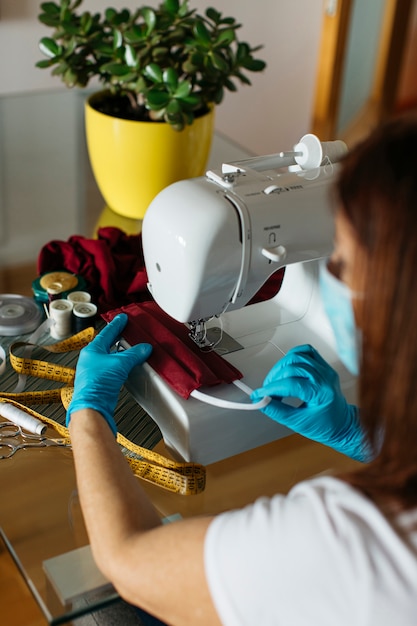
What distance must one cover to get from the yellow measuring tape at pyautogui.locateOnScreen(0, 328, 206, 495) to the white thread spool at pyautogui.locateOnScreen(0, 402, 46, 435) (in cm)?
2

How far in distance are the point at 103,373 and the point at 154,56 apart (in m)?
0.91

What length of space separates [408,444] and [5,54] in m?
2.82

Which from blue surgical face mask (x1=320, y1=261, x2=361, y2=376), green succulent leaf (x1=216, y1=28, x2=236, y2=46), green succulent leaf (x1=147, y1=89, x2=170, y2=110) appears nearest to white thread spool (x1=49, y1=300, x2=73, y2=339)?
green succulent leaf (x1=147, y1=89, x2=170, y2=110)

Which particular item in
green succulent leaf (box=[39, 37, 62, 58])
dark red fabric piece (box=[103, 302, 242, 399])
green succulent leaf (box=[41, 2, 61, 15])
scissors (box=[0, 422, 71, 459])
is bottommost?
scissors (box=[0, 422, 71, 459])

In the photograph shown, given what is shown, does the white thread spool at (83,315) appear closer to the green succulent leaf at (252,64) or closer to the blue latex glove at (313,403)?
the blue latex glove at (313,403)

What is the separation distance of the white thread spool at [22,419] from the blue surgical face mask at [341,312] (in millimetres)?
565

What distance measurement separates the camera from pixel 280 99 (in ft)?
13.4

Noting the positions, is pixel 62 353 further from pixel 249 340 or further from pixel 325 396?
pixel 325 396

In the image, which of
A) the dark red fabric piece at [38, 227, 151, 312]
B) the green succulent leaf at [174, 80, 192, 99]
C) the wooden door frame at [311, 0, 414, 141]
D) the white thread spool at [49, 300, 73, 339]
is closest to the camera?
the white thread spool at [49, 300, 73, 339]

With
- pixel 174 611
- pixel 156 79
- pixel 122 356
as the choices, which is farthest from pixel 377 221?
pixel 156 79

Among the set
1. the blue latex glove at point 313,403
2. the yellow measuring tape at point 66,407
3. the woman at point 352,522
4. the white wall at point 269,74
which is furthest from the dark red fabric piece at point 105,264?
the white wall at point 269,74

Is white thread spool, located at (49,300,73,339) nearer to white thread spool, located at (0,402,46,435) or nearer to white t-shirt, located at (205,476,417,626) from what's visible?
white thread spool, located at (0,402,46,435)

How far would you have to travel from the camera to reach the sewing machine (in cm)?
130

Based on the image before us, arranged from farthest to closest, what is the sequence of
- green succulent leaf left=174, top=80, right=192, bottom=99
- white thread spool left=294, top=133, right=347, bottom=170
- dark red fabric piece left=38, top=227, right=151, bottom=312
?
green succulent leaf left=174, top=80, right=192, bottom=99 → dark red fabric piece left=38, top=227, right=151, bottom=312 → white thread spool left=294, top=133, right=347, bottom=170
